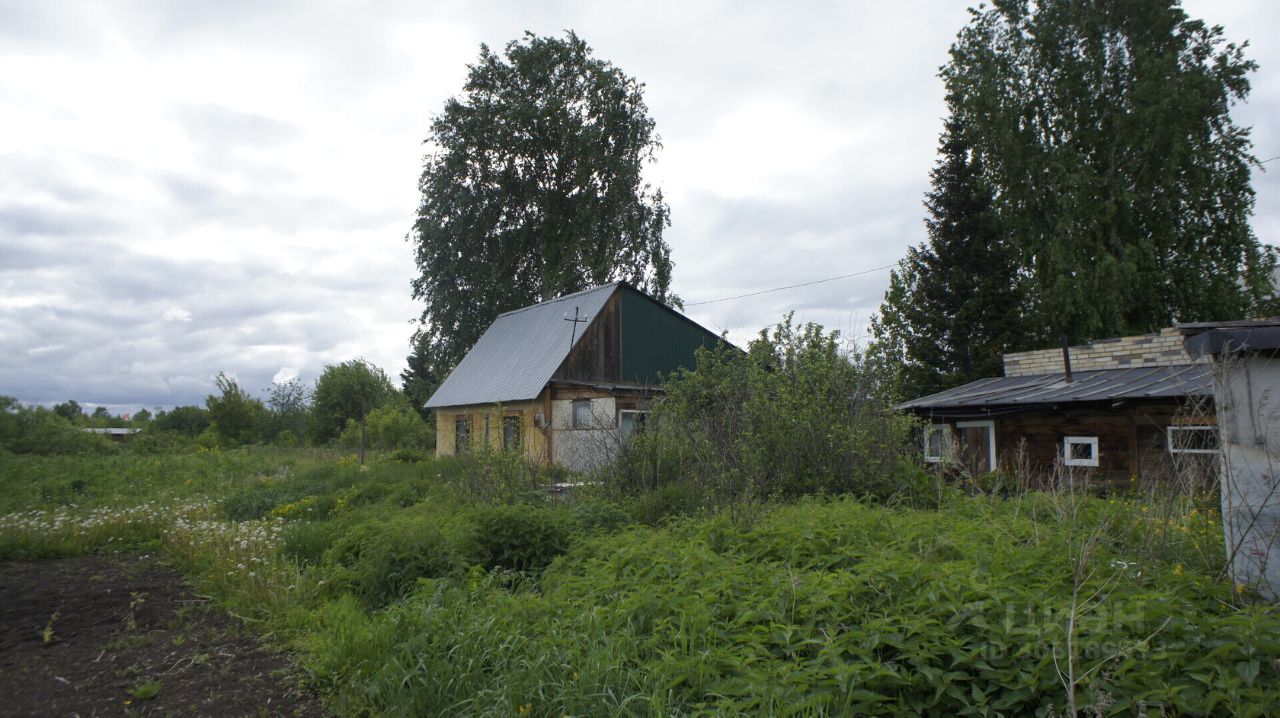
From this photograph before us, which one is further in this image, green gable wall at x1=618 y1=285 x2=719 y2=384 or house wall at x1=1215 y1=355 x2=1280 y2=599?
green gable wall at x1=618 y1=285 x2=719 y2=384

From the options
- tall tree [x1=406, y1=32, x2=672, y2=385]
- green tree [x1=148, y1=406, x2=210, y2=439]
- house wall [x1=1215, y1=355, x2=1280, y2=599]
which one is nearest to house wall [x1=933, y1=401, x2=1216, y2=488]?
house wall [x1=1215, y1=355, x2=1280, y2=599]

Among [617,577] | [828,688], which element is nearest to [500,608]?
[617,577]

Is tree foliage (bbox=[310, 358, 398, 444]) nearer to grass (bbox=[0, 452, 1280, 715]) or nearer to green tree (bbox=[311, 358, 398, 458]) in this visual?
green tree (bbox=[311, 358, 398, 458])

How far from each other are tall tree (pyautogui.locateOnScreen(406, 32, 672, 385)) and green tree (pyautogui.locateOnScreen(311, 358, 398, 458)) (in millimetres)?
10180

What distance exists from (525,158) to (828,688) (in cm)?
2826

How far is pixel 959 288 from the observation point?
22.8 m

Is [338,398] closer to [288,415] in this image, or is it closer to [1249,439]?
[288,415]

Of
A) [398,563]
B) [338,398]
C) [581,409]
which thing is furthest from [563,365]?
[338,398]

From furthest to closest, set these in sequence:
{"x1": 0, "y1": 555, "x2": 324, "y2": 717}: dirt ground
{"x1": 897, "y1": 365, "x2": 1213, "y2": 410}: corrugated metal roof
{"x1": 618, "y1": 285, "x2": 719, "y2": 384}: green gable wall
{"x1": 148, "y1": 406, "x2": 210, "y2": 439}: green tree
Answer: {"x1": 148, "y1": 406, "x2": 210, "y2": 439}: green tree → {"x1": 618, "y1": 285, "x2": 719, "y2": 384}: green gable wall → {"x1": 897, "y1": 365, "x2": 1213, "y2": 410}: corrugated metal roof → {"x1": 0, "y1": 555, "x2": 324, "y2": 717}: dirt ground

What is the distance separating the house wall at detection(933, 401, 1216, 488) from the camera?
39.1 ft

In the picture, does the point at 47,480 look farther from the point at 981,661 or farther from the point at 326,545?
the point at 981,661

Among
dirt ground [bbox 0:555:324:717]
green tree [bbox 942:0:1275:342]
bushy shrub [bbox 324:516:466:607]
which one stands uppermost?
green tree [bbox 942:0:1275:342]

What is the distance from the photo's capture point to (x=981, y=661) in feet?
10.2

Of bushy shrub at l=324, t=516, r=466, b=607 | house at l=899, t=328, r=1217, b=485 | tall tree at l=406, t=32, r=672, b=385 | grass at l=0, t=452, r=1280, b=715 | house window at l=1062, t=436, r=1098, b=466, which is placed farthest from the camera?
tall tree at l=406, t=32, r=672, b=385
